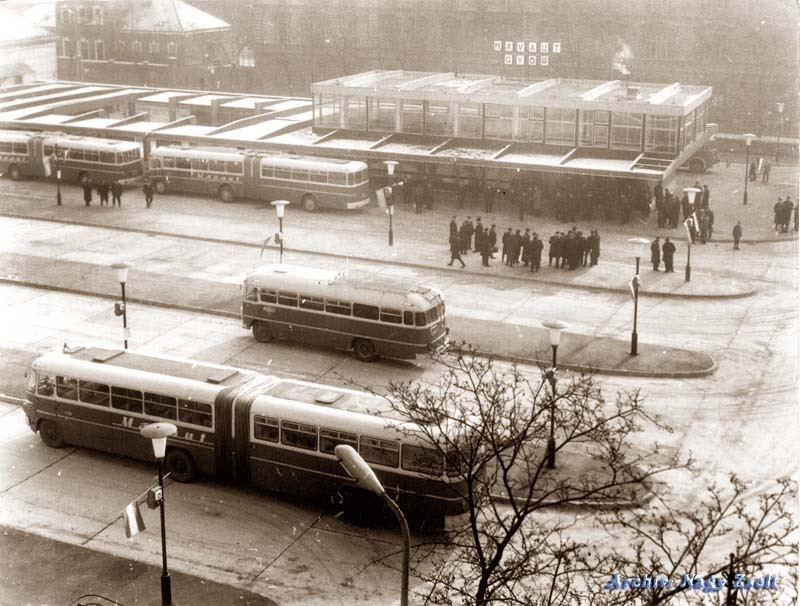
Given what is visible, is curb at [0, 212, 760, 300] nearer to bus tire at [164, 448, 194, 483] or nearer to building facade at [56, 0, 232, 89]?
bus tire at [164, 448, 194, 483]

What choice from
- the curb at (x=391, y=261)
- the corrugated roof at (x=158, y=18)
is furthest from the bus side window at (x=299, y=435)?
the corrugated roof at (x=158, y=18)

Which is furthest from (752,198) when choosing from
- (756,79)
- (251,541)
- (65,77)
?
(65,77)

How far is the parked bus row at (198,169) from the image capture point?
52.2 meters

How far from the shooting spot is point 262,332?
34344 millimetres

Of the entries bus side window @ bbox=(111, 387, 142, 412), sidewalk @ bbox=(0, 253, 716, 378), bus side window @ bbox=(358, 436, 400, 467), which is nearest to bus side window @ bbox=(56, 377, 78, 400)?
bus side window @ bbox=(111, 387, 142, 412)

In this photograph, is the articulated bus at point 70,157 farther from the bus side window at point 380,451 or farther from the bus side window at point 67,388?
the bus side window at point 380,451

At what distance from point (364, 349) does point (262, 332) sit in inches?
148

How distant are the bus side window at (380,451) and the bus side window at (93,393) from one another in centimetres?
704

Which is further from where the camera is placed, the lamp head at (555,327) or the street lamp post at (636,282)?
the street lamp post at (636,282)

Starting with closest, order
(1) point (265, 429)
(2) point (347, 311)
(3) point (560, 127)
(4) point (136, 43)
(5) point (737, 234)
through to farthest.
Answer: (1) point (265, 429) → (2) point (347, 311) → (5) point (737, 234) → (3) point (560, 127) → (4) point (136, 43)

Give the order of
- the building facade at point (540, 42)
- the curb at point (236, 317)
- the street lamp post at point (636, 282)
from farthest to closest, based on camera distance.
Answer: the building facade at point (540, 42) → the street lamp post at point (636, 282) → the curb at point (236, 317)

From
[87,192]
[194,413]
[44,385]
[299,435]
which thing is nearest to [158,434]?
[299,435]

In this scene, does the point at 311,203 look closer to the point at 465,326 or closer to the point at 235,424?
the point at 465,326

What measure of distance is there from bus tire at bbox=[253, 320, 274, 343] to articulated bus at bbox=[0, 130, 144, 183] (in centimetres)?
2497
